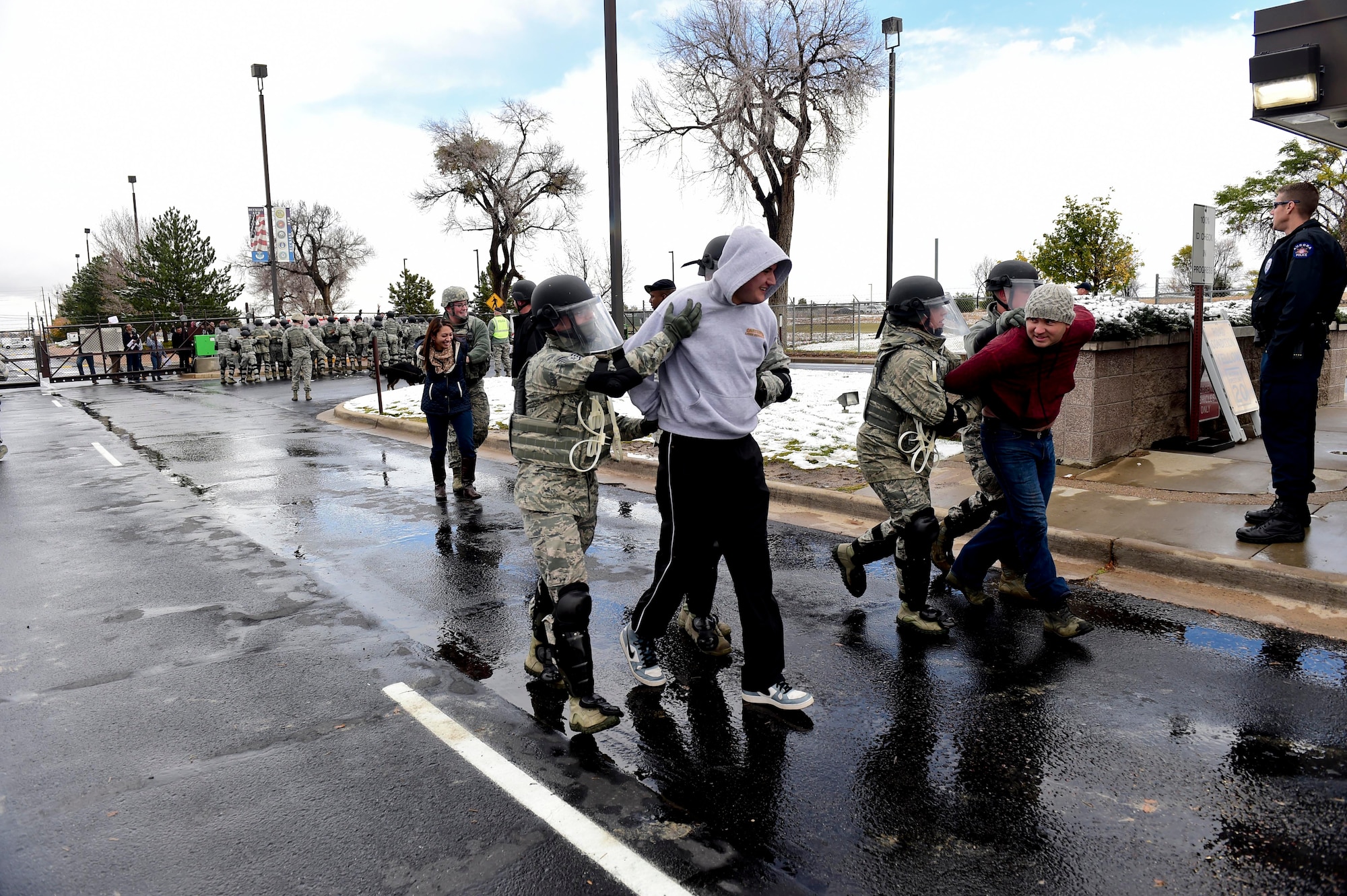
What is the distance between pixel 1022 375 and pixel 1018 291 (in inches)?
45.8

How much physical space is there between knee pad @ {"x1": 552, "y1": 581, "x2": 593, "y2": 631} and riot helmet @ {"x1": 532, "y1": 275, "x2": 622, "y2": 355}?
96 centimetres

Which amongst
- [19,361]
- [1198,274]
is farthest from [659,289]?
[19,361]

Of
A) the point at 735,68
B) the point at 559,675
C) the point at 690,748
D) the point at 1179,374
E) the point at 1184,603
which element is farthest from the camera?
the point at 735,68

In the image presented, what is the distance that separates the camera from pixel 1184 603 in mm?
5090

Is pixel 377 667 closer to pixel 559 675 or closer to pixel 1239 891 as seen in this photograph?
pixel 559 675

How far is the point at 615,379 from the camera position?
11.3 ft

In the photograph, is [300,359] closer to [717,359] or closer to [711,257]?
[711,257]

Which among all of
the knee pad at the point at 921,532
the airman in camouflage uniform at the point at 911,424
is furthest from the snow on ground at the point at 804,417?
the knee pad at the point at 921,532

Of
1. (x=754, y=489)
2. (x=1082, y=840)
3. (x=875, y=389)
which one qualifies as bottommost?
(x=1082, y=840)

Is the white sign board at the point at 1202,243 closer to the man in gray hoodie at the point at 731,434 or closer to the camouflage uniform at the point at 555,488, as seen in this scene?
the man in gray hoodie at the point at 731,434

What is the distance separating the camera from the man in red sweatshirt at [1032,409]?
14.5ft

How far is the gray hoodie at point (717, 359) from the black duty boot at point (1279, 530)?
3.75 metres

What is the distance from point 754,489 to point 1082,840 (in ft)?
5.56

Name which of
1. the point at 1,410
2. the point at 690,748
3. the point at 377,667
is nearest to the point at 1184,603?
the point at 690,748
